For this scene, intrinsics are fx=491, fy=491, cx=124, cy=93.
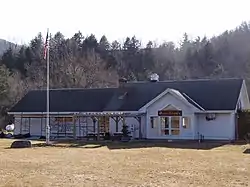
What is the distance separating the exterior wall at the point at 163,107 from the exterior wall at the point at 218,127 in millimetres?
746

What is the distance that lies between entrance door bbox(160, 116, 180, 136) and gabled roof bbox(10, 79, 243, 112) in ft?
6.62

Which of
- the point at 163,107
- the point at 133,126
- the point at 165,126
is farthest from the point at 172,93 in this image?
the point at 133,126

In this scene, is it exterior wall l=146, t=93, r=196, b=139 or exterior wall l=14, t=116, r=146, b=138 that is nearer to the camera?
exterior wall l=146, t=93, r=196, b=139

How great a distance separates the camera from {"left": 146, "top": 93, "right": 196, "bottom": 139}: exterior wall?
37969 millimetres

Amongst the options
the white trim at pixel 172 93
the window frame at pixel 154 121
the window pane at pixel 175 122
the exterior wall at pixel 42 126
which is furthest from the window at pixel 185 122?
the exterior wall at pixel 42 126

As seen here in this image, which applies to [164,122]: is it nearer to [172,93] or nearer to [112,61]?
[172,93]

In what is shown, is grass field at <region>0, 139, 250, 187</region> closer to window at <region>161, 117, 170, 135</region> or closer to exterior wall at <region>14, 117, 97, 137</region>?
window at <region>161, 117, 170, 135</region>

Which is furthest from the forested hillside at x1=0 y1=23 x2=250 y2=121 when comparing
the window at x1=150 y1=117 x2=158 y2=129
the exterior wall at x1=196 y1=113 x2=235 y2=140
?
the exterior wall at x1=196 y1=113 x2=235 y2=140

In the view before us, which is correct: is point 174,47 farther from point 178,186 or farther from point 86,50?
point 178,186

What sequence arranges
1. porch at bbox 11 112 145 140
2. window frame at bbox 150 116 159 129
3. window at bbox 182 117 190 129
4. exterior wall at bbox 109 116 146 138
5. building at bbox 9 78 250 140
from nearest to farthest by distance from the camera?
building at bbox 9 78 250 140 < window at bbox 182 117 190 129 < porch at bbox 11 112 145 140 < window frame at bbox 150 116 159 129 < exterior wall at bbox 109 116 146 138

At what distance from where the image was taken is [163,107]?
38969mm

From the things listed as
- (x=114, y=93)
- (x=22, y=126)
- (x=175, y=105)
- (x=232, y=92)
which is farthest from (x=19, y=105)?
(x=232, y=92)

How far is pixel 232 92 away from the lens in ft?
128

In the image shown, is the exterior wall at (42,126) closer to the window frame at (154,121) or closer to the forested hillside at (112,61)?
the window frame at (154,121)
